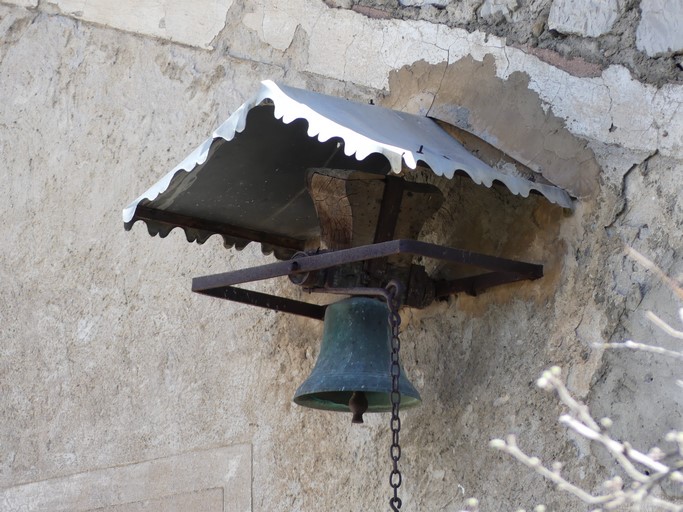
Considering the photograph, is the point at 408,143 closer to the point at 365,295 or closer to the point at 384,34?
the point at 365,295

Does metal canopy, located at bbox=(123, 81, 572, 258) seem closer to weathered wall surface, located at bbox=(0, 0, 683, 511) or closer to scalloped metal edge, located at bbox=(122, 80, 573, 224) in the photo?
scalloped metal edge, located at bbox=(122, 80, 573, 224)

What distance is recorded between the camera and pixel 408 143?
8.10 feet

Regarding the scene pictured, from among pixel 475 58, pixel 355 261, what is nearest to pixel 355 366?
pixel 355 261

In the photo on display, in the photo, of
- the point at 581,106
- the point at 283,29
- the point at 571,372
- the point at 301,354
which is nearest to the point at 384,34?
the point at 283,29

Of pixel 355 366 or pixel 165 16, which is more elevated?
pixel 165 16

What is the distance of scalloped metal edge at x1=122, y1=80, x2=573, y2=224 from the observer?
2316 millimetres

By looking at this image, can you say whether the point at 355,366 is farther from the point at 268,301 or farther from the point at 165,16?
the point at 165,16

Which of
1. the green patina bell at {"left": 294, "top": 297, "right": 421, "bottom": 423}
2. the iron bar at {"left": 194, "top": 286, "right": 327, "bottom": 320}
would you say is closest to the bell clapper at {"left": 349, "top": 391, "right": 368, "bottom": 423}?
the green patina bell at {"left": 294, "top": 297, "right": 421, "bottom": 423}

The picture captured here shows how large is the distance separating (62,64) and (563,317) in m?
1.84

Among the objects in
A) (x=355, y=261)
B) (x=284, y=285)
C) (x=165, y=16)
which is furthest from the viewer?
(x=165, y=16)

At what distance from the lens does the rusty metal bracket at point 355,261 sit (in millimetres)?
2395

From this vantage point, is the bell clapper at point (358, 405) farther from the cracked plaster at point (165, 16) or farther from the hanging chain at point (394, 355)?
the cracked plaster at point (165, 16)

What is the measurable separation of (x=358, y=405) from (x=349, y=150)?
602 millimetres

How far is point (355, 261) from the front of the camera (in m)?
2.56
